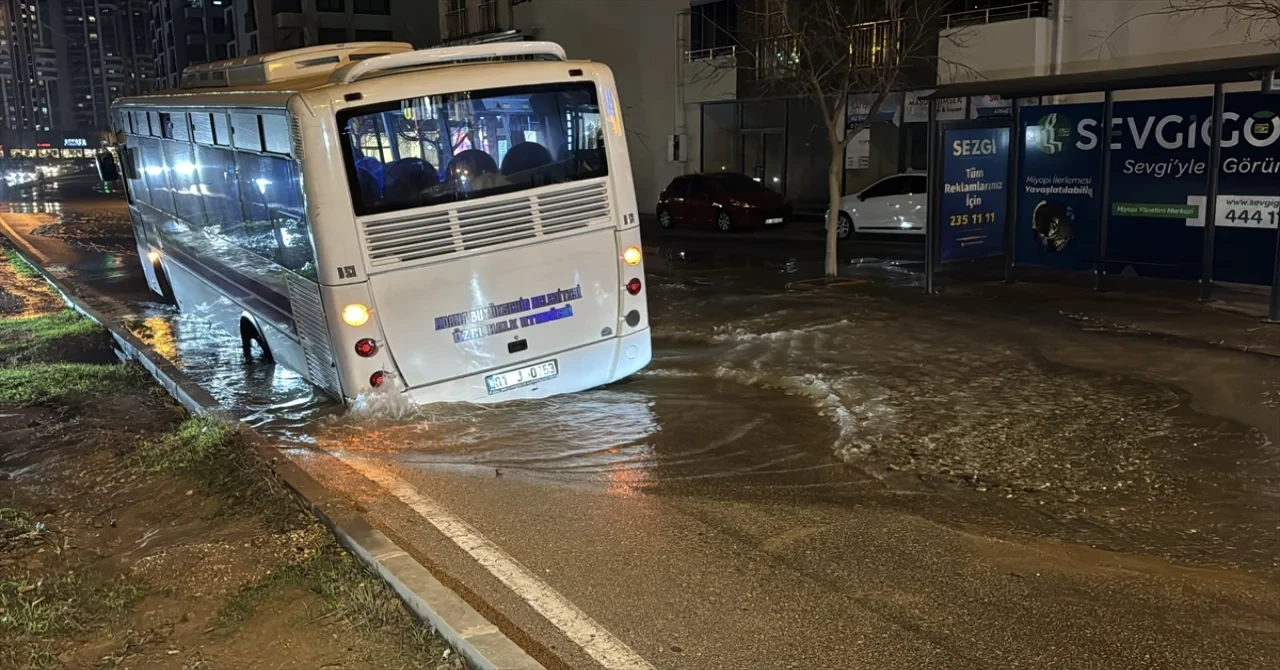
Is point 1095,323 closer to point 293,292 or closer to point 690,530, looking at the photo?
point 690,530

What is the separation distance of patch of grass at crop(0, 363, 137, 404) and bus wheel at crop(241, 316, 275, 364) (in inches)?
44.2

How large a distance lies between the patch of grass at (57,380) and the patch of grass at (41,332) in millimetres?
1265

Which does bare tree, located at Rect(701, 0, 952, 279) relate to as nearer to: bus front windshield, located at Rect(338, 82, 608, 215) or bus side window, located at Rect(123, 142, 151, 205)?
bus front windshield, located at Rect(338, 82, 608, 215)

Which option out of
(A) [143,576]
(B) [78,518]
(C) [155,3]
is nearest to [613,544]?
(A) [143,576]

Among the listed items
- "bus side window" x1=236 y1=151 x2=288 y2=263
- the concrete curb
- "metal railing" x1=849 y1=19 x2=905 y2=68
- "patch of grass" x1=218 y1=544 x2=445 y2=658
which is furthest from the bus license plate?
"metal railing" x1=849 y1=19 x2=905 y2=68

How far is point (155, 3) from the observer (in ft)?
371

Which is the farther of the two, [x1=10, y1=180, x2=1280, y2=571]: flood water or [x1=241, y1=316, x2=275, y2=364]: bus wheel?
[x1=241, y1=316, x2=275, y2=364]: bus wheel

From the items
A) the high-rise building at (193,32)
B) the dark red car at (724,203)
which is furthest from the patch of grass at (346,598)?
the high-rise building at (193,32)

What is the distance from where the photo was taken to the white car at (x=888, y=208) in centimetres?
2125

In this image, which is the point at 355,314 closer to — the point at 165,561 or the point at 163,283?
the point at 165,561

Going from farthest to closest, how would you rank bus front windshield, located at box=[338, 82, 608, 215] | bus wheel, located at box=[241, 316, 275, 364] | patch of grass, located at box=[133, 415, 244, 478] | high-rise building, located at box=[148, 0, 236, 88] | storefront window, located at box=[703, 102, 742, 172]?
high-rise building, located at box=[148, 0, 236, 88] < storefront window, located at box=[703, 102, 742, 172] < bus wheel, located at box=[241, 316, 275, 364] < bus front windshield, located at box=[338, 82, 608, 215] < patch of grass, located at box=[133, 415, 244, 478]

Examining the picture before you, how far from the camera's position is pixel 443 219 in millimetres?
7656

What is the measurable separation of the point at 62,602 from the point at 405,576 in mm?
1689

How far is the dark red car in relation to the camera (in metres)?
24.6
